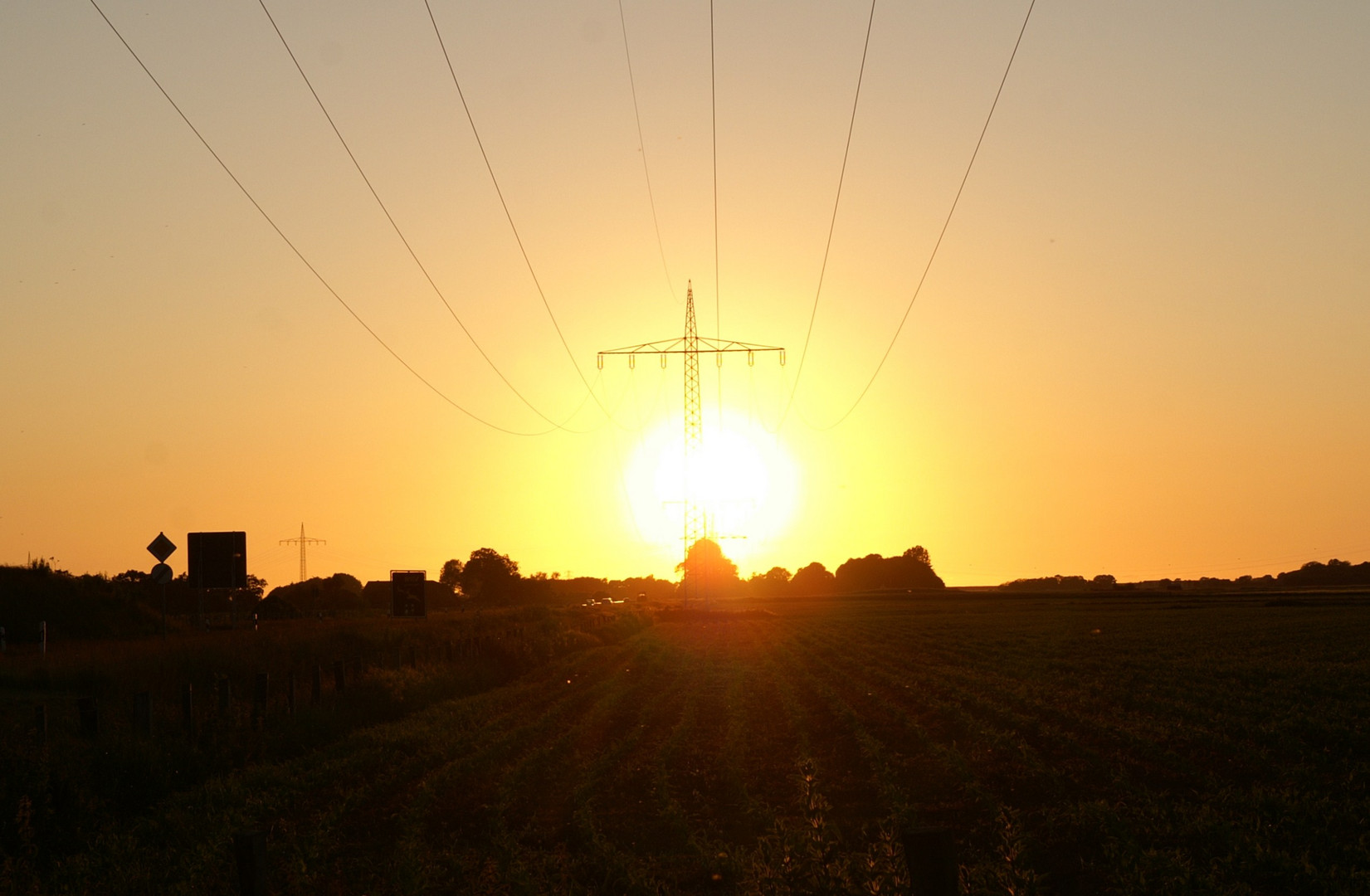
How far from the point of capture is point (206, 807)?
12.5 metres

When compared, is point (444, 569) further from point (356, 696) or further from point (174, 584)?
point (356, 696)

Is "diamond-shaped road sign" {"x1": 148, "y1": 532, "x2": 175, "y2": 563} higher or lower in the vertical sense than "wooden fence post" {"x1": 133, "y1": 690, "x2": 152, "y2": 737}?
higher

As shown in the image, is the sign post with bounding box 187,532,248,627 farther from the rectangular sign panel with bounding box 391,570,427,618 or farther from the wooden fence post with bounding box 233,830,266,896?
the wooden fence post with bounding box 233,830,266,896

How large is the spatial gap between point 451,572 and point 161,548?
15325 cm

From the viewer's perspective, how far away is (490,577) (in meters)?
135

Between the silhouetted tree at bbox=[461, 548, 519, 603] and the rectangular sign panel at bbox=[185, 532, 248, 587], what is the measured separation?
83.9 m

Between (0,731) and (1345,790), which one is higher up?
(0,731)

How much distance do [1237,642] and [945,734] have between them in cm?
2709

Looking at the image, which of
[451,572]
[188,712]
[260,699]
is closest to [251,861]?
[188,712]

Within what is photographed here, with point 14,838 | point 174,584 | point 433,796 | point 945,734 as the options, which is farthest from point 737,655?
point 174,584

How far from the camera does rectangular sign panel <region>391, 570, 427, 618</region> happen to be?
52.2 metres

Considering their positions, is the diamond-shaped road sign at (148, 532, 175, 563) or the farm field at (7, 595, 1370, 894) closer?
the farm field at (7, 595, 1370, 894)

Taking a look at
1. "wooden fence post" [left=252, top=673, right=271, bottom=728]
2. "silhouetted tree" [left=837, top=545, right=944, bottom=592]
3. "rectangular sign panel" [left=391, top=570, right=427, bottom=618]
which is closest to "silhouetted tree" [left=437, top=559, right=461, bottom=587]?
"silhouetted tree" [left=837, top=545, right=944, bottom=592]

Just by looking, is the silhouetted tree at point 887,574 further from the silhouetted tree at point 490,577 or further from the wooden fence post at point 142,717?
the wooden fence post at point 142,717
